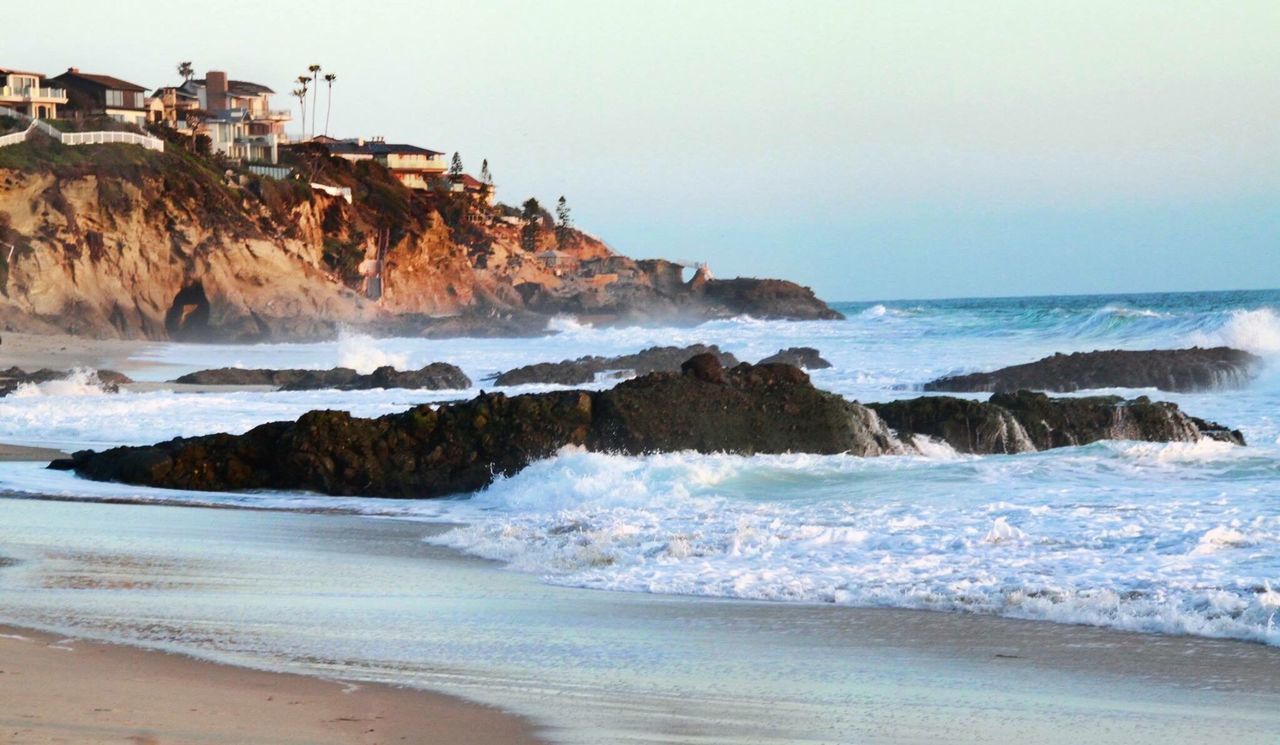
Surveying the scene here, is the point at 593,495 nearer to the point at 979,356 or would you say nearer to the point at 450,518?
the point at 450,518

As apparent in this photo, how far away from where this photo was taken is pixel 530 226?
365 feet

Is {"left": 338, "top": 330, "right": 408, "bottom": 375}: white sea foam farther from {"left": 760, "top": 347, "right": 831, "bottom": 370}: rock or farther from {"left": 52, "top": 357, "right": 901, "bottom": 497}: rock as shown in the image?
{"left": 52, "top": 357, "right": 901, "bottom": 497}: rock

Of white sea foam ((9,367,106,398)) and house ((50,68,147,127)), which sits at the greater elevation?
house ((50,68,147,127))

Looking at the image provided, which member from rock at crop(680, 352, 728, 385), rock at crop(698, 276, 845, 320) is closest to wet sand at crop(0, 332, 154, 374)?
rock at crop(680, 352, 728, 385)

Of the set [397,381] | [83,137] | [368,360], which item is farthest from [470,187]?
[397,381]

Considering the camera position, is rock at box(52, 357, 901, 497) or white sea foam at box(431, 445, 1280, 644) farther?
rock at box(52, 357, 901, 497)

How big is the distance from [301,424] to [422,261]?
65895mm

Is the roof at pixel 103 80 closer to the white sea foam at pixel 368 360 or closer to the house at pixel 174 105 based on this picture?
the house at pixel 174 105

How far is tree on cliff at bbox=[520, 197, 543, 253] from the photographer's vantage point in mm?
110000

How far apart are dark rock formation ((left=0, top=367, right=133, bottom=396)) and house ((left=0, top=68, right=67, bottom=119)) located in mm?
42095

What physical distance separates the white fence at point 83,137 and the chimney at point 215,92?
2565 centimetres

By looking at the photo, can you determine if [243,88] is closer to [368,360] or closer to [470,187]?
[470,187]

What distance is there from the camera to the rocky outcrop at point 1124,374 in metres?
24.6

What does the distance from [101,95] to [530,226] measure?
4394 centimetres
